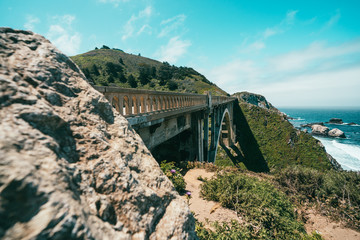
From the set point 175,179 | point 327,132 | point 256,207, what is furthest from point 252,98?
point 175,179

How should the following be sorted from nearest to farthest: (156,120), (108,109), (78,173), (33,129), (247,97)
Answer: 1. (33,129)
2. (78,173)
3. (108,109)
4. (156,120)
5. (247,97)

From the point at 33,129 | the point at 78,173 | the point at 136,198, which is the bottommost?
the point at 136,198

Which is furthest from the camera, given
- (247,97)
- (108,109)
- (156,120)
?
(247,97)

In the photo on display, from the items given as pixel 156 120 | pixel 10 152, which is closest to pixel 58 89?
pixel 10 152

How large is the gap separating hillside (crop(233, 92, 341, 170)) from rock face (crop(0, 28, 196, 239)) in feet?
105

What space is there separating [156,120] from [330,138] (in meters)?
67.6

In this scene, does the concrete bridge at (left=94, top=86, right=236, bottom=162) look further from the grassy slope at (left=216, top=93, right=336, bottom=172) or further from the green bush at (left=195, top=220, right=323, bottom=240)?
the grassy slope at (left=216, top=93, right=336, bottom=172)

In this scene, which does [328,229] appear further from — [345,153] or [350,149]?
[350,149]

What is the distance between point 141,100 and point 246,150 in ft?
102

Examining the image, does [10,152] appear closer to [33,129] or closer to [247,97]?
[33,129]

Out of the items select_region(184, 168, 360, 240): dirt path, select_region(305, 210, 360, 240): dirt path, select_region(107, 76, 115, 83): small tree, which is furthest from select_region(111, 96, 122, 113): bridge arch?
select_region(107, 76, 115, 83): small tree

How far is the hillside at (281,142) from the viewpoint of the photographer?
27.6 metres

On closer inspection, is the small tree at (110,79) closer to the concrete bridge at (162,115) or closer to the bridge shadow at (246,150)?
the bridge shadow at (246,150)

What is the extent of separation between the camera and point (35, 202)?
3.19ft
